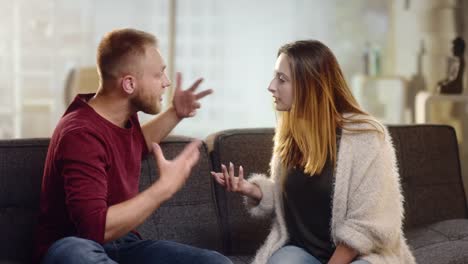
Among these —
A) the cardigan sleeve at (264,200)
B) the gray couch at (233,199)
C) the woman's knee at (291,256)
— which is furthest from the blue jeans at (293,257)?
the gray couch at (233,199)

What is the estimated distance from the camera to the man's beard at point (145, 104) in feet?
6.91

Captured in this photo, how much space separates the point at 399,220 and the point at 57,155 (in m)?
0.88

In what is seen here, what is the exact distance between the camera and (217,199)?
2.57 metres

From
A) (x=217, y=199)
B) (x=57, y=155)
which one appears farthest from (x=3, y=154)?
(x=217, y=199)

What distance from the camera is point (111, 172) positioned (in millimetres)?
2035

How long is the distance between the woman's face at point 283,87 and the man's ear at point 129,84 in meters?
0.36

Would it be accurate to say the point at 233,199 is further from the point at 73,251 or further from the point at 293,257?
the point at 73,251

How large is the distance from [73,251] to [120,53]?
539 mm

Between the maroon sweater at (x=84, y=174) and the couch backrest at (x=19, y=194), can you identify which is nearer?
the maroon sweater at (x=84, y=174)

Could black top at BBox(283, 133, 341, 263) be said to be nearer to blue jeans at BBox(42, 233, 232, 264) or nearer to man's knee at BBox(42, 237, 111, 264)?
blue jeans at BBox(42, 233, 232, 264)

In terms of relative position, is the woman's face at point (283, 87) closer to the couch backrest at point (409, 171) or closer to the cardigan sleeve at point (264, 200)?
the cardigan sleeve at point (264, 200)

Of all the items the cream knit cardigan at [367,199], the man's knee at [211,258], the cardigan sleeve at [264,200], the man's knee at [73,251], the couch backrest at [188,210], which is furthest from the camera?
the couch backrest at [188,210]

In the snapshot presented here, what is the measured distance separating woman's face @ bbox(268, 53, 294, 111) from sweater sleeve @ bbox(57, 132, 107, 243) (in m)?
0.50

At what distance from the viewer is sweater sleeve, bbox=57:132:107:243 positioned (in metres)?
1.85
